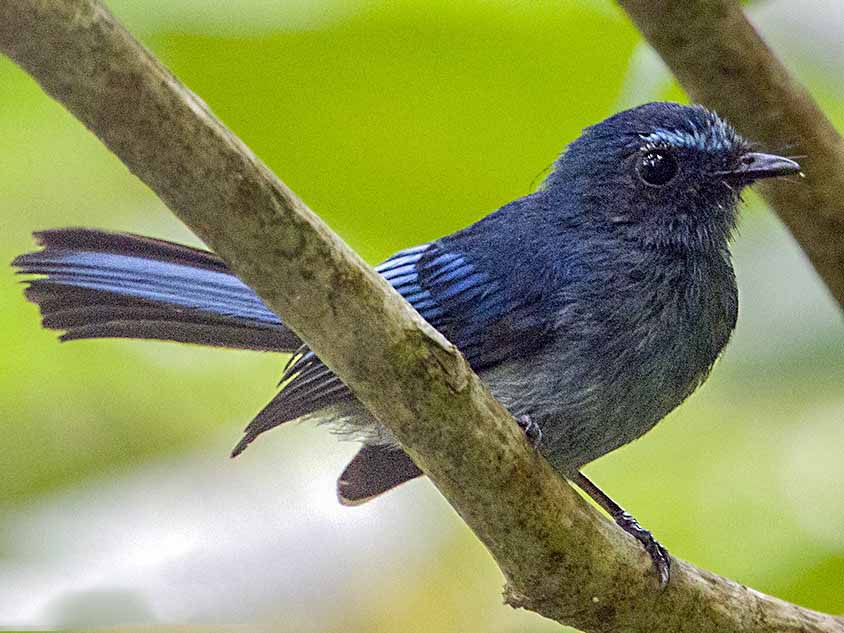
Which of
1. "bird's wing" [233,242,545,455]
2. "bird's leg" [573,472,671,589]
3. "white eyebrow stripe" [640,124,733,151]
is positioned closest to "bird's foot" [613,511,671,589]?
"bird's leg" [573,472,671,589]

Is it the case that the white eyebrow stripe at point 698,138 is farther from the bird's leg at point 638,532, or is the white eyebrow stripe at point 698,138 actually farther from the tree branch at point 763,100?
the bird's leg at point 638,532

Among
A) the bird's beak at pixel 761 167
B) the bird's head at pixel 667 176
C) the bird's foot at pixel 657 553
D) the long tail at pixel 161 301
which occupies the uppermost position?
the long tail at pixel 161 301

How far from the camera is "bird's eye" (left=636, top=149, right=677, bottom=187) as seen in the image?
2818mm

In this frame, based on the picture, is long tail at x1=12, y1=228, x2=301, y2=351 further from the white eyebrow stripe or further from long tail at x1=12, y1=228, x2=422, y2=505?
the white eyebrow stripe

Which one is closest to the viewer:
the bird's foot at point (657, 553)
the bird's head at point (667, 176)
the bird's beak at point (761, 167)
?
the bird's foot at point (657, 553)

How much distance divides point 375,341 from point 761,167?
49.3 inches

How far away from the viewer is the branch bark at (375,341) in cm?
148

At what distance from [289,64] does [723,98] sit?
1.16 m

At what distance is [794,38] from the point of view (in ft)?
12.0

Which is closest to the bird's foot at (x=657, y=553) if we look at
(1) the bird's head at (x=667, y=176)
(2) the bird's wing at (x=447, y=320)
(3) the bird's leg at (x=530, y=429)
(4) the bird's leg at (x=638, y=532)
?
(4) the bird's leg at (x=638, y=532)

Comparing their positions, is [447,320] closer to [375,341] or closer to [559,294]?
[559,294]

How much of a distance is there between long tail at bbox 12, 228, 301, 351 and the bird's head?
83cm

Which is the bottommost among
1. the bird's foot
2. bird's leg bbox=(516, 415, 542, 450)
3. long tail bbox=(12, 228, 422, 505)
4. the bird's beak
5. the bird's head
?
the bird's foot

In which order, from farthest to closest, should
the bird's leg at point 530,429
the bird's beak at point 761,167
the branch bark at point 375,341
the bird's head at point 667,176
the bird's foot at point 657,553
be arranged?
1. the bird's head at point 667,176
2. the bird's beak at point 761,167
3. the bird's foot at point 657,553
4. the bird's leg at point 530,429
5. the branch bark at point 375,341
